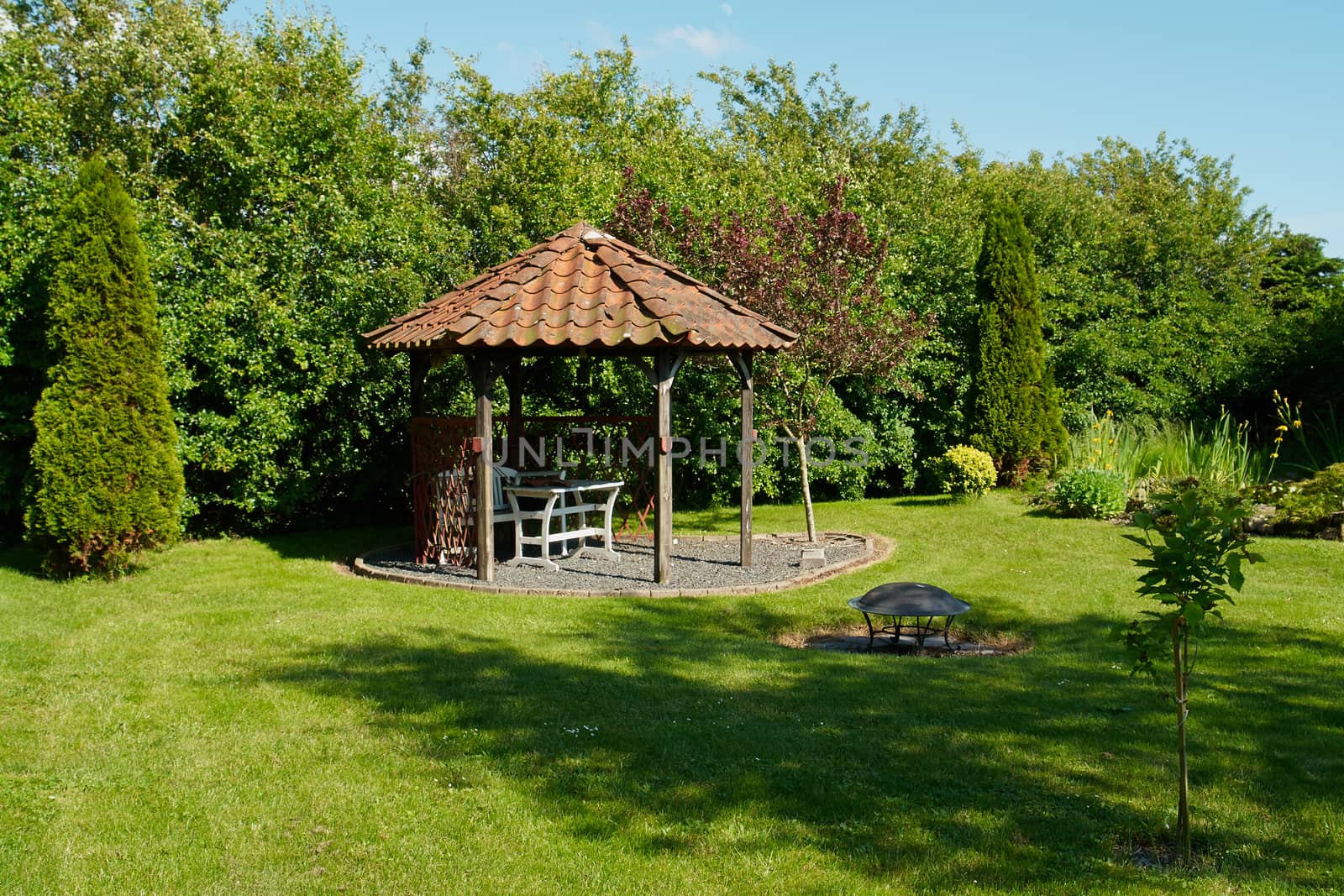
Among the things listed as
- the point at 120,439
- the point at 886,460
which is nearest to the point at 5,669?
the point at 120,439

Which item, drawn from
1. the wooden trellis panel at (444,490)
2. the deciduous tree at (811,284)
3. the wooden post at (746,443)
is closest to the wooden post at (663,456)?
the wooden post at (746,443)

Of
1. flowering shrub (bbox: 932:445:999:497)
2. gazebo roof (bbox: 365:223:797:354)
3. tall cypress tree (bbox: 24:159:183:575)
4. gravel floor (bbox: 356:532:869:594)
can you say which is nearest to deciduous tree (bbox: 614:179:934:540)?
gazebo roof (bbox: 365:223:797:354)

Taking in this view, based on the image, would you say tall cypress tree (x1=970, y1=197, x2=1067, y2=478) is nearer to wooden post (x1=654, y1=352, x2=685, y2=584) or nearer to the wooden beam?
wooden post (x1=654, y1=352, x2=685, y2=584)

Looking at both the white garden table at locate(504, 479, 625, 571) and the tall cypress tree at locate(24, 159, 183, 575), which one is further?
the white garden table at locate(504, 479, 625, 571)

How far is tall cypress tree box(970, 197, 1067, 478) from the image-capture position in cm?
1459

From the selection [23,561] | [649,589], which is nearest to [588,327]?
[649,589]

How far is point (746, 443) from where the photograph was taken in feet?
33.0

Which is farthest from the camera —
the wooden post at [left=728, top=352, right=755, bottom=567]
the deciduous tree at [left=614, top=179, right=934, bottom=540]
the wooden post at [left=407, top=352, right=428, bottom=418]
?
the deciduous tree at [left=614, top=179, right=934, bottom=540]

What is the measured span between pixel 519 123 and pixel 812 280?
7508mm

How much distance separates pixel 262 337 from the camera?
11.2 meters

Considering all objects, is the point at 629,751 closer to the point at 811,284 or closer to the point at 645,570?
the point at 645,570

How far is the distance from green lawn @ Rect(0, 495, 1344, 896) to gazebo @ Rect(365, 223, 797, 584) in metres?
1.54

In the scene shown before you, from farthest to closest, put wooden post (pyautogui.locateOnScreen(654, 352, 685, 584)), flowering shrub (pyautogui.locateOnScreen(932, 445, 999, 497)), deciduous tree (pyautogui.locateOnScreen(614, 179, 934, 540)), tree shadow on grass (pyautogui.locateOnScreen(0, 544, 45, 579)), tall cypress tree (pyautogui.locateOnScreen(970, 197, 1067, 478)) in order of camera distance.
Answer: tall cypress tree (pyautogui.locateOnScreen(970, 197, 1067, 478)) < flowering shrub (pyautogui.locateOnScreen(932, 445, 999, 497)) < deciduous tree (pyautogui.locateOnScreen(614, 179, 934, 540)) < tree shadow on grass (pyautogui.locateOnScreen(0, 544, 45, 579)) < wooden post (pyautogui.locateOnScreen(654, 352, 685, 584))

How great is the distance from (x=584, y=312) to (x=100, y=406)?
4.39 metres
